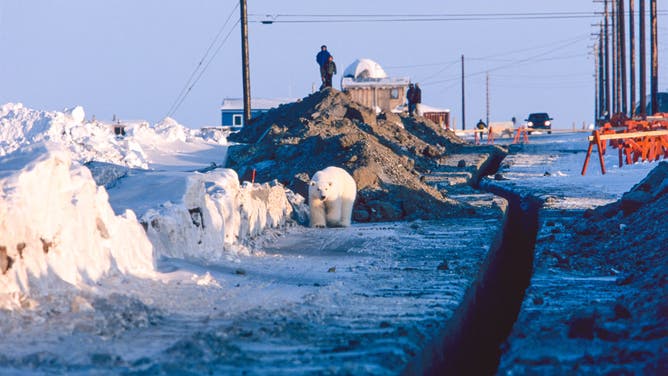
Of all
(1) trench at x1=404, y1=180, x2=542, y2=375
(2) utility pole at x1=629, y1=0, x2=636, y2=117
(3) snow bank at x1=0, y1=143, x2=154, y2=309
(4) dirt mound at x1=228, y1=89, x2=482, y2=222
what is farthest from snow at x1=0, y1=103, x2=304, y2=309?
(2) utility pole at x1=629, y1=0, x2=636, y2=117

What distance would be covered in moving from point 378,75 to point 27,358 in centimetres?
5865

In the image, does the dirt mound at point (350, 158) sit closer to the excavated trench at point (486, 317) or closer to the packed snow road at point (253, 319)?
the excavated trench at point (486, 317)

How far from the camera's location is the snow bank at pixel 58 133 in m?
28.8

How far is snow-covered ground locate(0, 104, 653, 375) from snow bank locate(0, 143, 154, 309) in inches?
0.5

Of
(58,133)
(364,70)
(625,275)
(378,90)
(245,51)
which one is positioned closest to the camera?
(625,275)

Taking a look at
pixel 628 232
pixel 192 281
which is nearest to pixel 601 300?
pixel 192 281

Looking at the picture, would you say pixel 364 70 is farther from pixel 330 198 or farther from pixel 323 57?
pixel 330 198

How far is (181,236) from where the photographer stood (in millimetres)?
9523

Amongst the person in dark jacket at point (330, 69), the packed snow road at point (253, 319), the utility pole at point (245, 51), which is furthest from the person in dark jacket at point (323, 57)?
the packed snow road at point (253, 319)

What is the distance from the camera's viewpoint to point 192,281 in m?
8.30

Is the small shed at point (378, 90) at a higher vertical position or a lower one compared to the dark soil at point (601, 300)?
higher

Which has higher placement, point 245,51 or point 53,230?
point 245,51

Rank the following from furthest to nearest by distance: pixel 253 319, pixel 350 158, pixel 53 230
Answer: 1. pixel 350 158
2. pixel 53 230
3. pixel 253 319

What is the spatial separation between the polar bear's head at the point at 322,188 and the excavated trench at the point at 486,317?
8.03 feet
